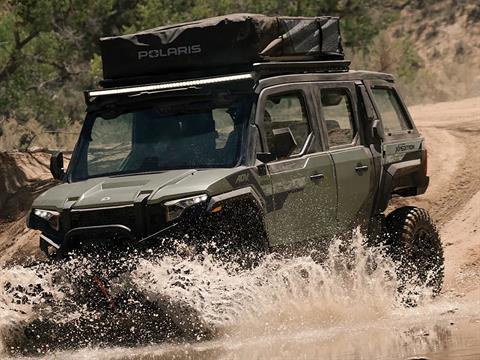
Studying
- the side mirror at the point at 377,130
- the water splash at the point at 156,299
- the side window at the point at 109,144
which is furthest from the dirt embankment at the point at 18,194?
the water splash at the point at 156,299

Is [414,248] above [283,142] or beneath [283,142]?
beneath

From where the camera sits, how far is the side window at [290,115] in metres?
8.44

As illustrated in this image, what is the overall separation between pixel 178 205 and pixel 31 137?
11.4m

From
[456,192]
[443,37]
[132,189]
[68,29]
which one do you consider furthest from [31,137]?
[443,37]

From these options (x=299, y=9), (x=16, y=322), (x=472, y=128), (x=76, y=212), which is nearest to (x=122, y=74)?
(x=76, y=212)

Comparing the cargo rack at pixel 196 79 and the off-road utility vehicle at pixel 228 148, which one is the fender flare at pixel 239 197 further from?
the cargo rack at pixel 196 79

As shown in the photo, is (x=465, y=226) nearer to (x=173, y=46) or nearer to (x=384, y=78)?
(x=384, y=78)

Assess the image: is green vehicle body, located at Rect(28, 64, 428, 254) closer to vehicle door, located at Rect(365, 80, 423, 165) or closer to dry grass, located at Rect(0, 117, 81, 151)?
vehicle door, located at Rect(365, 80, 423, 165)

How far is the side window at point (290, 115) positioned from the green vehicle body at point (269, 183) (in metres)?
0.02

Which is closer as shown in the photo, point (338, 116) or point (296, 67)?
point (296, 67)

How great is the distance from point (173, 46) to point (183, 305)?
7.37 feet

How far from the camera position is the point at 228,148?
8070 millimetres

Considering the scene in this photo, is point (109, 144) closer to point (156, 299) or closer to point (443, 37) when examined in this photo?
point (156, 299)

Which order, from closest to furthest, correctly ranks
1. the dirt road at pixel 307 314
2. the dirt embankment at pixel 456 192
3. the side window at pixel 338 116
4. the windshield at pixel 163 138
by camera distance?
the dirt road at pixel 307 314
the windshield at pixel 163 138
the side window at pixel 338 116
the dirt embankment at pixel 456 192
